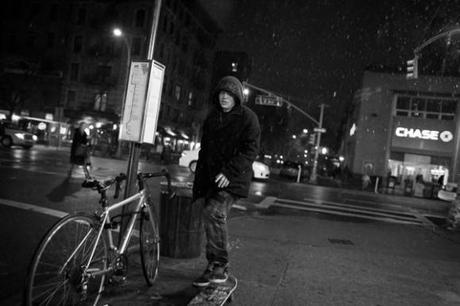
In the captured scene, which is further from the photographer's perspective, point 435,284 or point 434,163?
point 434,163

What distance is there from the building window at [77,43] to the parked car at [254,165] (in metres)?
31.2

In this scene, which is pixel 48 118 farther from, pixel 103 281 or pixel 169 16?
pixel 103 281

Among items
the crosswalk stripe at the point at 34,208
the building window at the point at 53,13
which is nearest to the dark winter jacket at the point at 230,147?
the crosswalk stripe at the point at 34,208

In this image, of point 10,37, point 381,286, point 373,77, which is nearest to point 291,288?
point 381,286

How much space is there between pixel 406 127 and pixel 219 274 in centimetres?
3445

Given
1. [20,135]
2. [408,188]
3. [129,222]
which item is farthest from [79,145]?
[408,188]

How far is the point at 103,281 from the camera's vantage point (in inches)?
142

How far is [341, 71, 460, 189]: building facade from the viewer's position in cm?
3444

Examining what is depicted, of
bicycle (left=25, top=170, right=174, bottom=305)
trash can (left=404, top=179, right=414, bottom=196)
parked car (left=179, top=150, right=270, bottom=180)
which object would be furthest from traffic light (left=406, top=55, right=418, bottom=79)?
bicycle (left=25, top=170, right=174, bottom=305)

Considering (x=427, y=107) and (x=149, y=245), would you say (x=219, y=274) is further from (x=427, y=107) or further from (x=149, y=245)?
(x=427, y=107)

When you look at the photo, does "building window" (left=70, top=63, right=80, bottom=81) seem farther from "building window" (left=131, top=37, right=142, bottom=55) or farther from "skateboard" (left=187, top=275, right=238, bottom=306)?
"skateboard" (left=187, top=275, right=238, bottom=306)

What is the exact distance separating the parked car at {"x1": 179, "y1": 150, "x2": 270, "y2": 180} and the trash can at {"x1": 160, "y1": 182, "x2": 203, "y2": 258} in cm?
1535

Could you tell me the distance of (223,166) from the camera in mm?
4062

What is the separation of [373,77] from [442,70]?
209 inches
